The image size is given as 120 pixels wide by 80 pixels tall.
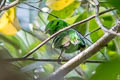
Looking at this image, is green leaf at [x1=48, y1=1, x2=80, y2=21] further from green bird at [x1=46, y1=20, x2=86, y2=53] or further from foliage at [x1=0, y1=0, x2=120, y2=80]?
green bird at [x1=46, y1=20, x2=86, y2=53]

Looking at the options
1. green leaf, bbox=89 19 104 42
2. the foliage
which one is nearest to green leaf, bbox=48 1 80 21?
the foliage

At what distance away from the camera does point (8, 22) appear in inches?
42.8

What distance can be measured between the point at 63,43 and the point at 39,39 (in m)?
0.46

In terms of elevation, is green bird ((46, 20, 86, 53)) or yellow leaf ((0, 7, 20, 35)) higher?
yellow leaf ((0, 7, 20, 35))

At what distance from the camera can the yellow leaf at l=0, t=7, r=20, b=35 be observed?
108 cm

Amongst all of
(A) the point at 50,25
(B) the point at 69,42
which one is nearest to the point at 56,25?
(A) the point at 50,25

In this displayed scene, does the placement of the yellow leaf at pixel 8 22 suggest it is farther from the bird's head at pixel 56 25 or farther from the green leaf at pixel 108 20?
the green leaf at pixel 108 20

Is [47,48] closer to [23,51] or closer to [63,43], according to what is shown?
[23,51]

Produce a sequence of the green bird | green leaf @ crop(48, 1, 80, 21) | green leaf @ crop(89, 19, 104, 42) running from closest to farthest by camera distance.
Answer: the green bird, green leaf @ crop(89, 19, 104, 42), green leaf @ crop(48, 1, 80, 21)

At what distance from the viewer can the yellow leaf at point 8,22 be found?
108cm

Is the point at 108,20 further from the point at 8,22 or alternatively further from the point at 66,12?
the point at 8,22

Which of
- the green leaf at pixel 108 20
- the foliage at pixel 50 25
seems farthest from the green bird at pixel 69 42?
the green leaf at pixel 108 20

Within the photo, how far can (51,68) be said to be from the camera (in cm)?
134

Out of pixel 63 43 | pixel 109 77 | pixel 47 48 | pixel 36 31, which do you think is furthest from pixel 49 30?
pixel 109 77
